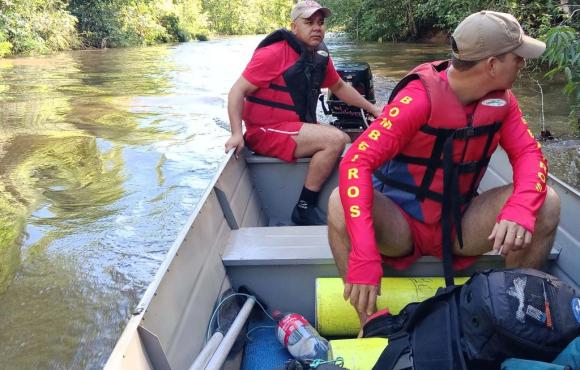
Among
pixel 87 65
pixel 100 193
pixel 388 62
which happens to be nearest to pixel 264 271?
pixel 100 193

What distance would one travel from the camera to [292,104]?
3.21 meters

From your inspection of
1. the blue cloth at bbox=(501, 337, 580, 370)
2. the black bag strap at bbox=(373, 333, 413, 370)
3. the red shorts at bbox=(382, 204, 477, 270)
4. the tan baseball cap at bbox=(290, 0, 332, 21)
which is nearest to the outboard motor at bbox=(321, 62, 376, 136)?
the tan baseball cap at bbox=(290, 0, 332, 21)

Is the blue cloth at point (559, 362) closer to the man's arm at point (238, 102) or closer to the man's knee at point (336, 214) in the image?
the man's knee at point (336, 214)

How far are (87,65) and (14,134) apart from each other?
9678mm

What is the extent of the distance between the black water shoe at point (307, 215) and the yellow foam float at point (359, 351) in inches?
52.0

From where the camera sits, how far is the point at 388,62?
1366 centimetres

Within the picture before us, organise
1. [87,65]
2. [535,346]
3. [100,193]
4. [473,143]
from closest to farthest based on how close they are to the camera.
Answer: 1. [535,346]
2. [473,143]
3. [100,193]
4. [87,65]

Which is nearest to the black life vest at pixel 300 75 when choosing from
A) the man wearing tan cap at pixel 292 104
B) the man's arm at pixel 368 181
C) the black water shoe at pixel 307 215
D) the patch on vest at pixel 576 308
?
the man wearing tan cap at pixel 292 104

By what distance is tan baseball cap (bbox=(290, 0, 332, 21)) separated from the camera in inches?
120

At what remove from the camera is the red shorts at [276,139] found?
10.2ft

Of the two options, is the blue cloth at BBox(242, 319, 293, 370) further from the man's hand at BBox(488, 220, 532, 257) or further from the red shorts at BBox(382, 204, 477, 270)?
the man's hand at BBox(488, 220, 532, 257)

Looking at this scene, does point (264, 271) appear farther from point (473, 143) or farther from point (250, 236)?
point (473, 143)

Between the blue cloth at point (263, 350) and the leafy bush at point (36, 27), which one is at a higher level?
the blue cloth at point (263, 350)

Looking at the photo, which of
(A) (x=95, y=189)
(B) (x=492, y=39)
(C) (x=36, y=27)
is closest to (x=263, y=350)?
(B) (x=492, y=39)
